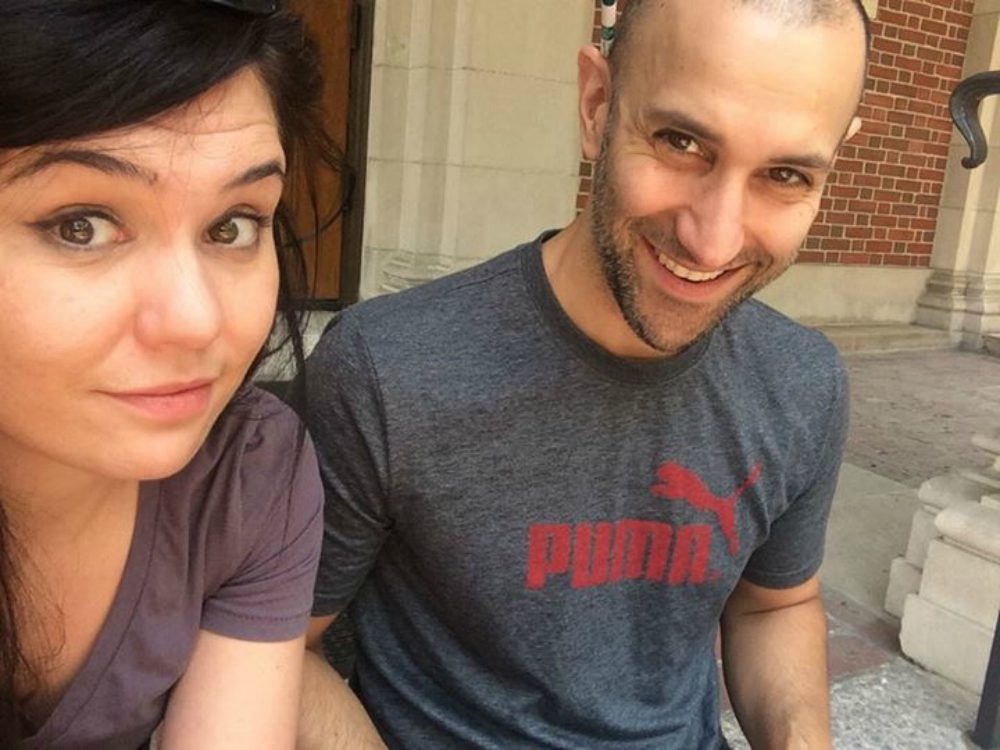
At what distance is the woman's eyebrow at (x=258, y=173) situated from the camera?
96cm

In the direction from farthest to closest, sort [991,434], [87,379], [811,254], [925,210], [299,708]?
[925,210]
[811,254]
[991,434]
[299,708]
[87,379]

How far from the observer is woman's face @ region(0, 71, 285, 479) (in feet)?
2.79

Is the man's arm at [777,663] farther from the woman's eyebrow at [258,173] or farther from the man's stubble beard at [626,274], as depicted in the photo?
the woman's eyebrow at [258,173]

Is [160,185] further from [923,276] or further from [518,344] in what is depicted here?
[923,276]

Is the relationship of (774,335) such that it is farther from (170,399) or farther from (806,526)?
(170,399)

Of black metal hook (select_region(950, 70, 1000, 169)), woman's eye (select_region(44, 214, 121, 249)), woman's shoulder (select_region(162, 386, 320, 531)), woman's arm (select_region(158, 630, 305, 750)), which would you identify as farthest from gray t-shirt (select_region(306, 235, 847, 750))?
black metal hook (select_region(950, 70, 1000, 169))

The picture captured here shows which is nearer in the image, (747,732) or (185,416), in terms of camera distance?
(185,416)

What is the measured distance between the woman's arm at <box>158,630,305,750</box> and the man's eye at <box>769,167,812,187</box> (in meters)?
0.89

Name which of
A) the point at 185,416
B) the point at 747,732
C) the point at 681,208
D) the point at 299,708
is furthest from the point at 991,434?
the point at 185,416

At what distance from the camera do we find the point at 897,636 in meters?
2.89

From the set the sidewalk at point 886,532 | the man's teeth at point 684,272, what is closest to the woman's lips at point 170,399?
the man's teeth at point 684,272

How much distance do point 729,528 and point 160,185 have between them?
99cm

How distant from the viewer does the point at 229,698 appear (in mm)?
1156

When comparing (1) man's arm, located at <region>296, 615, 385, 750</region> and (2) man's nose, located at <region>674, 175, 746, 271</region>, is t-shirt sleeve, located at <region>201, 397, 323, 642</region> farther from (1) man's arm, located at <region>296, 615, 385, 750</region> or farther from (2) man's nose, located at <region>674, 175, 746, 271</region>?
(2) man's nose, located at <region>674, 175, 746, 271</region>
